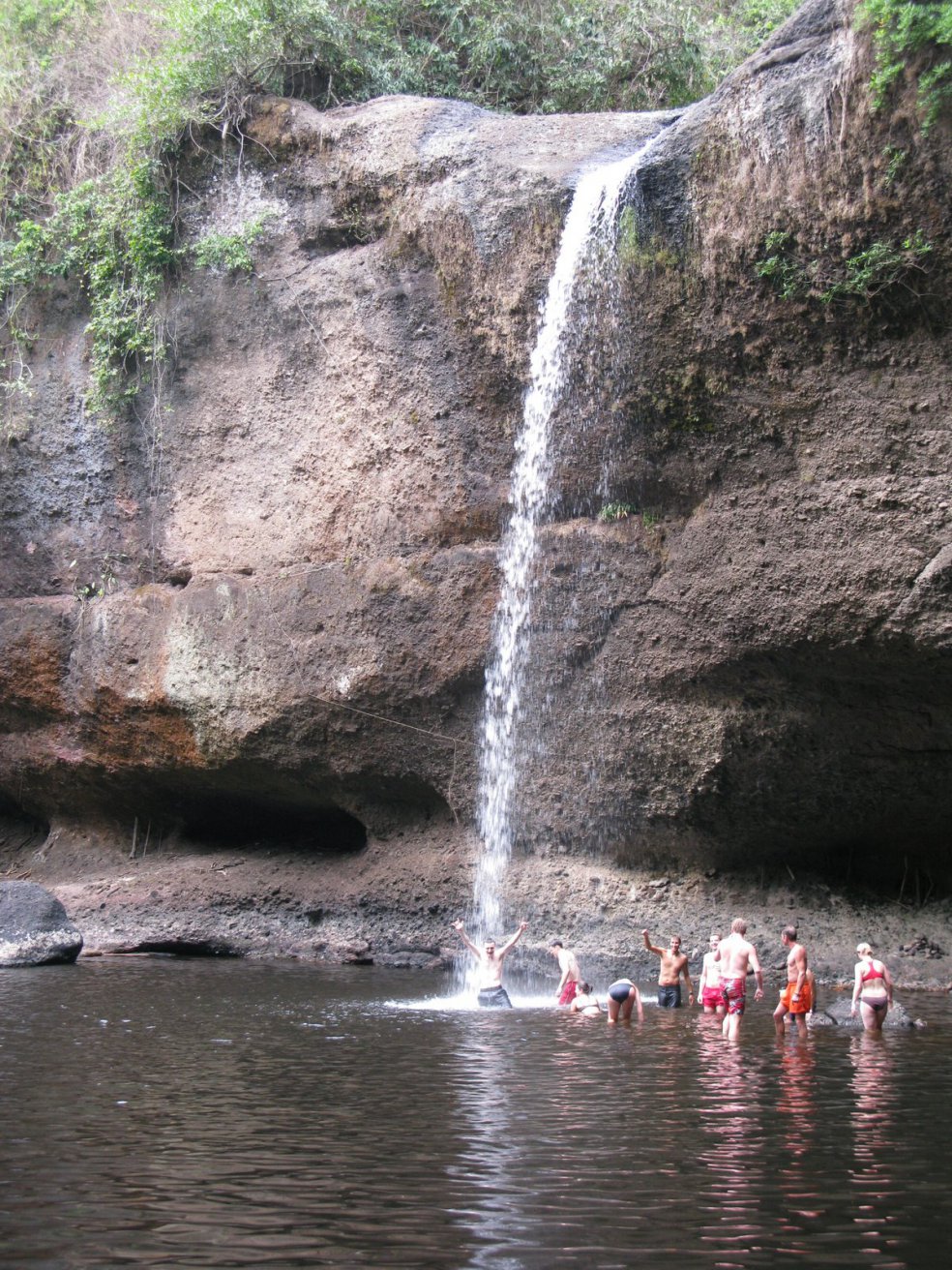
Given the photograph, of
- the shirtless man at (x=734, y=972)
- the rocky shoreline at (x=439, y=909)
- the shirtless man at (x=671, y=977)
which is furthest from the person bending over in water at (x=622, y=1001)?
the rocky shoreline at (x=439, y=909)

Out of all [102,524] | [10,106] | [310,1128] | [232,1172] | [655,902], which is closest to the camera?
[232,1172]

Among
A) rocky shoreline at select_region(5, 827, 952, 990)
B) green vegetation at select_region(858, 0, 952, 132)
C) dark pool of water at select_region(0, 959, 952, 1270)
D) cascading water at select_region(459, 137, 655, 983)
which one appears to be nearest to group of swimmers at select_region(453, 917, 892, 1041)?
dark pool of water at select_region(0, 959, 952, 1270)

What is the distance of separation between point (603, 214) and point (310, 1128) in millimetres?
10917

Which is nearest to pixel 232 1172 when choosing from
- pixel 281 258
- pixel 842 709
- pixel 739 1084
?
pixel 739 1084

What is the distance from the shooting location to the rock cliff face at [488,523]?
13.0m

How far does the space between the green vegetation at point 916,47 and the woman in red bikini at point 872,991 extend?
7287mm

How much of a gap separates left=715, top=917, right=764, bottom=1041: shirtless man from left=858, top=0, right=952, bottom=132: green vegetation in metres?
7.32

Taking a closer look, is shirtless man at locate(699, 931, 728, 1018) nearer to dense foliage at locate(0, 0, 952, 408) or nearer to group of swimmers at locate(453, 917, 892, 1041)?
group of swimmers at locate(453, 917, 892, 1041)

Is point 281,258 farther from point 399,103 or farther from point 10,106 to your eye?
point 10,106

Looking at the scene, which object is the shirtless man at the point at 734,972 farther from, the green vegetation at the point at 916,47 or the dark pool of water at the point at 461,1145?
the green vegetation at the point at 916,47

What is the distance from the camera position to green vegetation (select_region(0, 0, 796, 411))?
18.0 metres

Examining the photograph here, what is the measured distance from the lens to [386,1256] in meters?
4.32

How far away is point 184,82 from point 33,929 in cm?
Result: 1115

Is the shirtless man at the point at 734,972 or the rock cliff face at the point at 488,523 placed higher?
the rock cliff face at the point at 488,523
